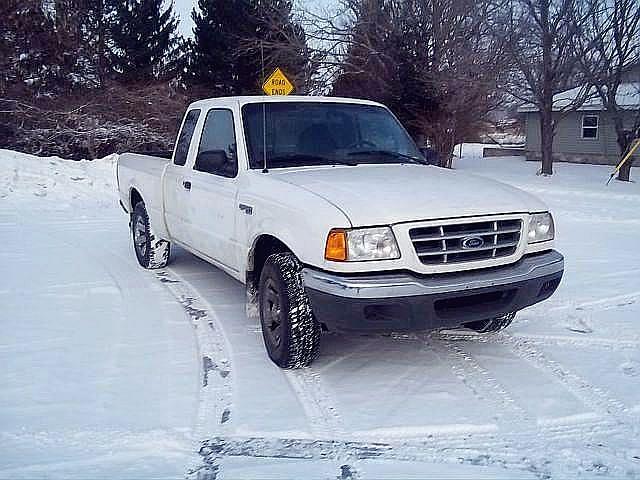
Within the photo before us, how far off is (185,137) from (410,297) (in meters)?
3.48

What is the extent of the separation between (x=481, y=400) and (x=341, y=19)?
25820 mm

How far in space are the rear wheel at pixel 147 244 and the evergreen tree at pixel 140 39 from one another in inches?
880

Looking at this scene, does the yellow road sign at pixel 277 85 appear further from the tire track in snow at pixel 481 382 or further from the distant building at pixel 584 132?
the distant building at pixel 584 132

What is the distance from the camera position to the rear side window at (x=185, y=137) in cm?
629

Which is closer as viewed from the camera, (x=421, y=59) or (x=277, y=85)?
(x=277, y=85)

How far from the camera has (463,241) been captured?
400 cm

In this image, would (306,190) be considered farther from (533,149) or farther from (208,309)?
(533,149)

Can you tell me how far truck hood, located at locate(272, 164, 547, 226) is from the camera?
12.9ft

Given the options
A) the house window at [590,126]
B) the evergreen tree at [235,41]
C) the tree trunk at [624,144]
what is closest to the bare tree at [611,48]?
the tree trunk at [624,144]

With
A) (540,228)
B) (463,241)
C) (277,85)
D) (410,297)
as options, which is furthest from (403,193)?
(277,85)

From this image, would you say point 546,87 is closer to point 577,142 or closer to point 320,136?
point 577,142

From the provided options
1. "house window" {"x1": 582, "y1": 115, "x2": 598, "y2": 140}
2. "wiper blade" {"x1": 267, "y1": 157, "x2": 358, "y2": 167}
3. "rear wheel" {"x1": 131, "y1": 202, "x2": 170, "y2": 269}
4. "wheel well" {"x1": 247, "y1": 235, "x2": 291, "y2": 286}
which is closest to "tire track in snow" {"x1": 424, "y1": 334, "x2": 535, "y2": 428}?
"wheel well" {"x1": 247, "y1": 235, "x2": 291, "y2": 286}

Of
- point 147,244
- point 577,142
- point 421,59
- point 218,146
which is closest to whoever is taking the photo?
point 218,146

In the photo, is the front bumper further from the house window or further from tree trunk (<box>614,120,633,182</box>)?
the house window
